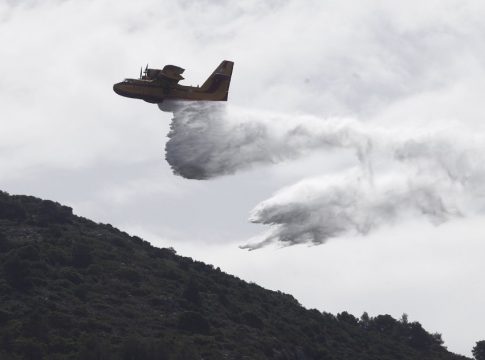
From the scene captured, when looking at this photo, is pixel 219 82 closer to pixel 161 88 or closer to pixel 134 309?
pixel 161 88

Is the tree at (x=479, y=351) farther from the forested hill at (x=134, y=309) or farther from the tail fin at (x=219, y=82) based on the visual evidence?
the tail fin at (x=219, y=82)

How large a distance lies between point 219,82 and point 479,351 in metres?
72.1

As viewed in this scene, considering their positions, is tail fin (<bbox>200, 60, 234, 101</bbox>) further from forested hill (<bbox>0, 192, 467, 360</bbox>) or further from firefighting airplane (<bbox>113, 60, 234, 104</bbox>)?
forested hill (<bbox>0, 192, 467, 360</bbox>)

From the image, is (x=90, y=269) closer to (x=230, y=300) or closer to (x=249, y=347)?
(x=230, y=300)

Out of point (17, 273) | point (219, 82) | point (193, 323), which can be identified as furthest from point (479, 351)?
point (219, 82)

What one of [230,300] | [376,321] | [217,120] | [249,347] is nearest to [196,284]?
[230,300]

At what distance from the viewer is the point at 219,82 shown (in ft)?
275

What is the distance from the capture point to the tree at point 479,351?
14030cm

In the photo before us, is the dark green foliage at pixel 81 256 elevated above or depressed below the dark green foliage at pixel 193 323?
above

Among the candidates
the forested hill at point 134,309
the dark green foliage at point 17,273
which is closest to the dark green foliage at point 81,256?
the forested hill at point 134,309

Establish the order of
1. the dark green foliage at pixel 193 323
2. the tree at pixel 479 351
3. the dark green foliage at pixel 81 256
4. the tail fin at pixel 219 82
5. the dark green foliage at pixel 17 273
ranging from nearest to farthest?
the tail fin at pixel 219 82 < the dark green foliage at pixel 193 323 < the dark green foliage at pixel 17 273 < the dark green foliage at pixel 81 256 < the tree at pixel 479 351

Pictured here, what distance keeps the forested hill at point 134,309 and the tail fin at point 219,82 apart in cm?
2036

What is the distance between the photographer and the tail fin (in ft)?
273

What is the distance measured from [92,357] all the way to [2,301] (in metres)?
17.7
